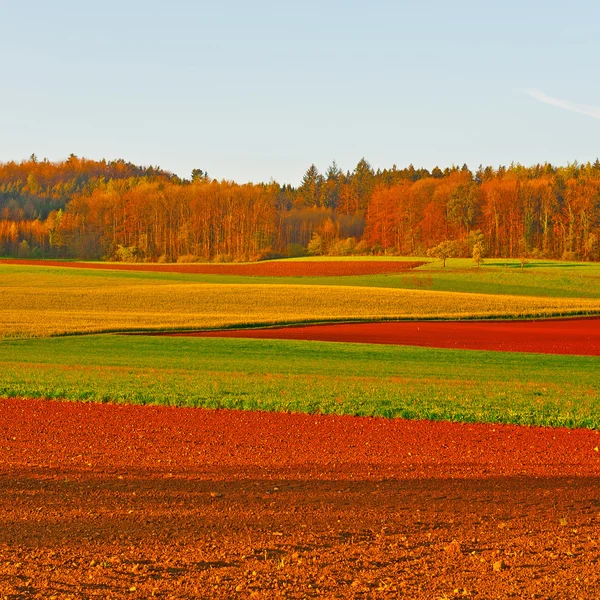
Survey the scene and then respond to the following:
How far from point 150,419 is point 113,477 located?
552cm

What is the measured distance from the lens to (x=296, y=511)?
10.0 meters

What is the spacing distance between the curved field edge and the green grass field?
5cm

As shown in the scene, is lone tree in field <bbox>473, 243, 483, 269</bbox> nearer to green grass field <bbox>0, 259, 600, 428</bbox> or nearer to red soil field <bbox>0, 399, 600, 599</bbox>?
green grass field <bbox>0, 259, 600, 428</bbox>

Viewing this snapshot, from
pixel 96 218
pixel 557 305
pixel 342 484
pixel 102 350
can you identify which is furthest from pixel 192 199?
pixel 342 484

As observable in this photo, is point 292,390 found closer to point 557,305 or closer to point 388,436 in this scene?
point 388,436

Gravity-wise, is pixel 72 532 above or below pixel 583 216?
below

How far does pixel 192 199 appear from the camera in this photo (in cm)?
15850

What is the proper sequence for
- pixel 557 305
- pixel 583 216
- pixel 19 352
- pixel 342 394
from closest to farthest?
pixel 342 394 → pixel 19 352 → pixel 557 305 → pixel 583 216

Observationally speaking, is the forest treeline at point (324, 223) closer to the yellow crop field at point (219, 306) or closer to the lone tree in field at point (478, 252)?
the lone tree in field at point (478, 252)

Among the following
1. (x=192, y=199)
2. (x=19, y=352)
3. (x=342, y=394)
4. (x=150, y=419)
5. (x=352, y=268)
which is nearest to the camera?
(x=150, y=419)

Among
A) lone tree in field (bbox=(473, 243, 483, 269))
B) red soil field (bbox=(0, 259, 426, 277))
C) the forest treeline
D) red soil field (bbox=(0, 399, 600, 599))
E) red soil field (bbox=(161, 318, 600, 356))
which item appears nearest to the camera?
red soil field (bbox=(0, 399, 600, 599))

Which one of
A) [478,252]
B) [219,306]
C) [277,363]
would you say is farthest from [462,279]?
[277,363]

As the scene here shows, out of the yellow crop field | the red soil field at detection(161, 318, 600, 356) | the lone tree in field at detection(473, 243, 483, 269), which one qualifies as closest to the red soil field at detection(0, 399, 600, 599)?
the red soil field at detection(161, 318, 600, 356)

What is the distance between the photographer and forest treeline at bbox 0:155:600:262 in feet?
455
